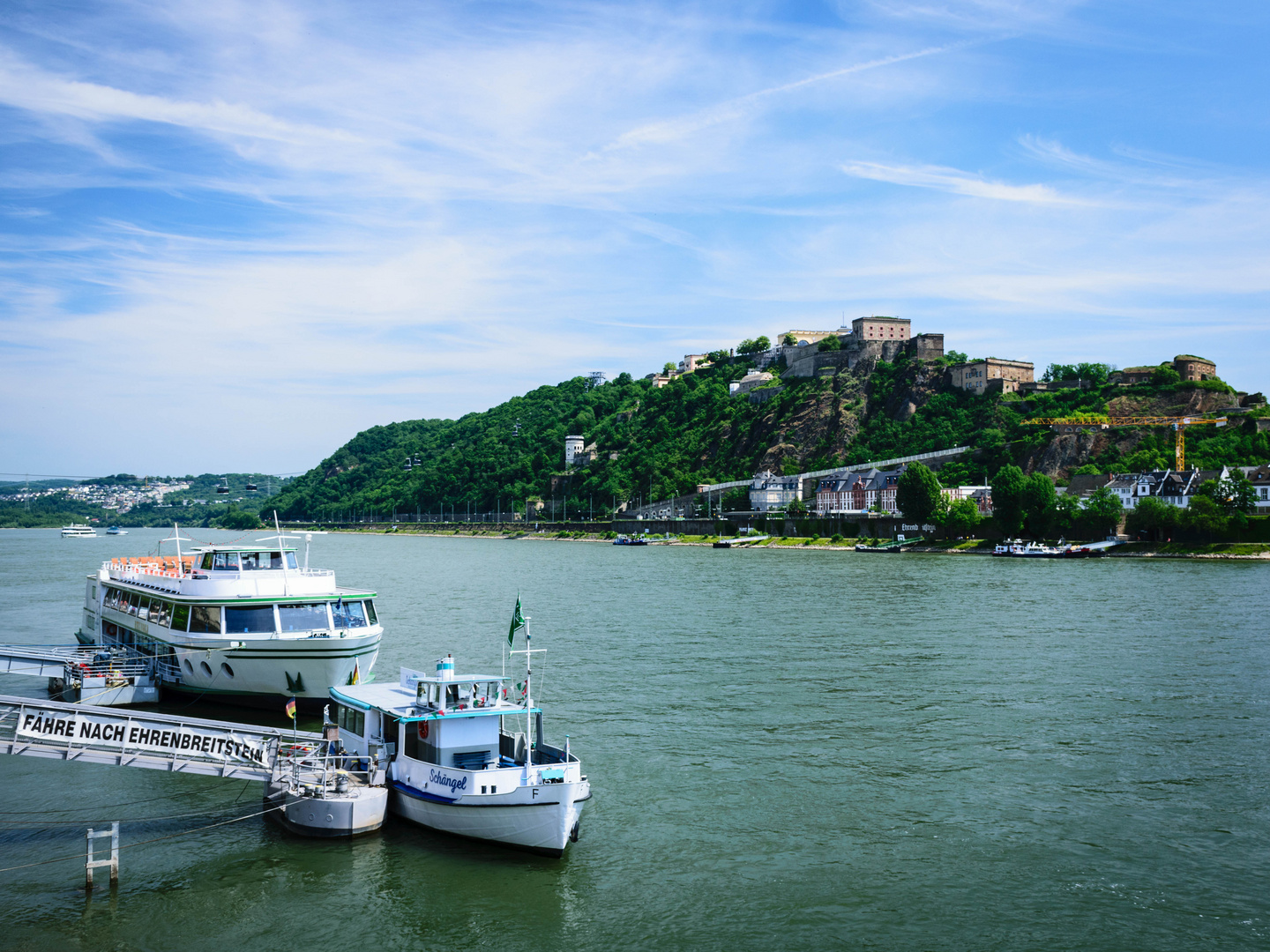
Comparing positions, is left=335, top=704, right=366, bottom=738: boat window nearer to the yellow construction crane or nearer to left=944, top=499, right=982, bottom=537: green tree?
left=944, top=499, right=982, bottom=537: green tree

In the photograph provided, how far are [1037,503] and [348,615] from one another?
97.8m

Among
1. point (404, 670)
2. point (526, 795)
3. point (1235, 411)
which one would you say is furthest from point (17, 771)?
point (1235, 411)

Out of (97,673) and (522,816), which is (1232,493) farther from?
(97,673)

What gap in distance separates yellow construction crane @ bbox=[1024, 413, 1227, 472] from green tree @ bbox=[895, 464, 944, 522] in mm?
34457

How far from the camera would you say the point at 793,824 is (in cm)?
2075

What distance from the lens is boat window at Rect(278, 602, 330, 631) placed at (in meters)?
29.5

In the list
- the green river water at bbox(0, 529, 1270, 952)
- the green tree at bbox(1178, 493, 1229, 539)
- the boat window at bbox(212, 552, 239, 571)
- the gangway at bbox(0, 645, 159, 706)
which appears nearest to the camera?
the green river water at bbox(0, 529, 1270, 952)

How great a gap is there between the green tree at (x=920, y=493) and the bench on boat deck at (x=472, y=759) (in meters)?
111

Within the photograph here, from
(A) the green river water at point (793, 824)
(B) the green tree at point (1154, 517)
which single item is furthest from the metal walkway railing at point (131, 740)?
(B) the green tree at point (1154, 517)

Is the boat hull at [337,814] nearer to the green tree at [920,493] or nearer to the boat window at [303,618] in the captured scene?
the boat window at [303,618]

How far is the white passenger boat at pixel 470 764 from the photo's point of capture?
18.4m

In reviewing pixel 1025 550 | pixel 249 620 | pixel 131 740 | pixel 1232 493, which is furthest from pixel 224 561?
pixel 1232 493

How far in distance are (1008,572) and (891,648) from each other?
1811 inches

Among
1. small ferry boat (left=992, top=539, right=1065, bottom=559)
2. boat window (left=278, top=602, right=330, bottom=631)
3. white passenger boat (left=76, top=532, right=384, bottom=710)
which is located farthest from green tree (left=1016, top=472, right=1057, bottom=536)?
boat window (left=278, top=602, right=330, bottom=631)
